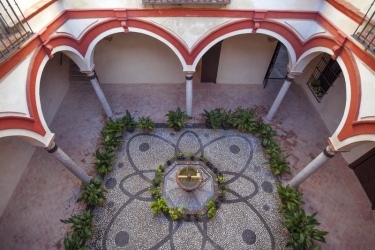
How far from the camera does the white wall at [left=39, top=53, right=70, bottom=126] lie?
8.73 metres

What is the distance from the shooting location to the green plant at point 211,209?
641cm

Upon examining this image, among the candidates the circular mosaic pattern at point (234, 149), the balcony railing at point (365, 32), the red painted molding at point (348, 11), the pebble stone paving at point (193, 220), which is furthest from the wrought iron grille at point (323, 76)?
the circular mosaic pattern at point (234, 149)

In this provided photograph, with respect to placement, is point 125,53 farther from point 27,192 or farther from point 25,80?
point 27,192

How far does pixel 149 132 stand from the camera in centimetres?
872

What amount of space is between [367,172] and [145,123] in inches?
312

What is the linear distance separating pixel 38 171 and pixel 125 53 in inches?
230

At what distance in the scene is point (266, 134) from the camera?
8.24 m

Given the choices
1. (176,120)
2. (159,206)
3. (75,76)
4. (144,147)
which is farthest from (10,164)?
(176,120)

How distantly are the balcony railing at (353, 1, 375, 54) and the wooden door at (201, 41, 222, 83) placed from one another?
17.2ft

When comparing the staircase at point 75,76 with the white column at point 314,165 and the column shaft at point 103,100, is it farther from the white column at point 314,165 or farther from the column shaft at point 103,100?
the white column at point 314,165

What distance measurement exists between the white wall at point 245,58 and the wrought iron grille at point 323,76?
206 centimetres

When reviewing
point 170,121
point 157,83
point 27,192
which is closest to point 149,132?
point 170,121

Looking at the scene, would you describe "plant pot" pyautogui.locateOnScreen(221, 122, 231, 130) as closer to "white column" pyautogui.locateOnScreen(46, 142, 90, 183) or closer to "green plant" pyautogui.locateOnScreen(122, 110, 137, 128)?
"green plant" pyautogui.locateOnScreen(122, 110, 137, 128)

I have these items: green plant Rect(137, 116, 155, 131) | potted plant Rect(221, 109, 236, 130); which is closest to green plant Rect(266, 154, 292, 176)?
potted plant Rect(221, 109, 236, 130)
